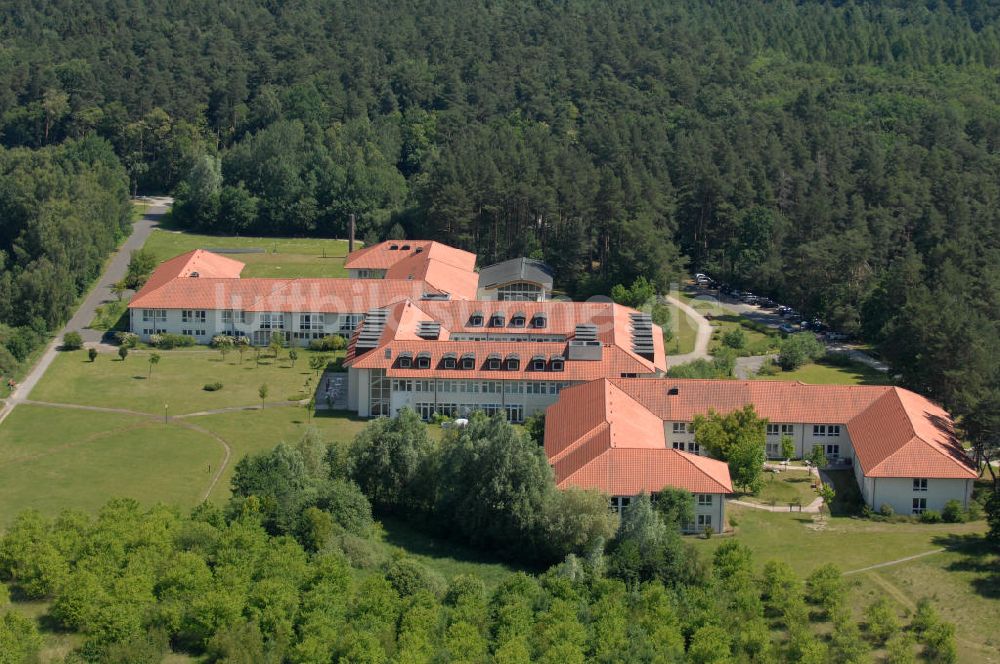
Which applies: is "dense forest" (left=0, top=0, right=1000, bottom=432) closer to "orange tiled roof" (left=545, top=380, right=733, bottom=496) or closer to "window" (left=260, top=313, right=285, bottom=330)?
"orange tiled roof" (left=545, top=380, right=733, bottom=496)

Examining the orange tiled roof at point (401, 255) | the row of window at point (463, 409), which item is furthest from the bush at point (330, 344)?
the orange tiled roof at point (401, 255)

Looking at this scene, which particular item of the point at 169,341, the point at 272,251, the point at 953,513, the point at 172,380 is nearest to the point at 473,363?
the point at 172,380

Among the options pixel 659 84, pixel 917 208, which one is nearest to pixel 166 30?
pixel 659 84

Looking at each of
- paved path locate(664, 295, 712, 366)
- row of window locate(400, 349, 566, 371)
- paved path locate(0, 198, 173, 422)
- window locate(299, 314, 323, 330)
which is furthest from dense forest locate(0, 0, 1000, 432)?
window locate(299, 314, 323, 330)

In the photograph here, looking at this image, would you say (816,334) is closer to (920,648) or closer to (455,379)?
(455,379)

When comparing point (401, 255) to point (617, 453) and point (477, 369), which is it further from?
point (617, 453)

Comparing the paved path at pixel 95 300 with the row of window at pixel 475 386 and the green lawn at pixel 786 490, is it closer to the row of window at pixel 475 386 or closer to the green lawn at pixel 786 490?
the row of window at pixel 475 386

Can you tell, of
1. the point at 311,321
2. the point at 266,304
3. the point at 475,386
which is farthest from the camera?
the point at 266,304
